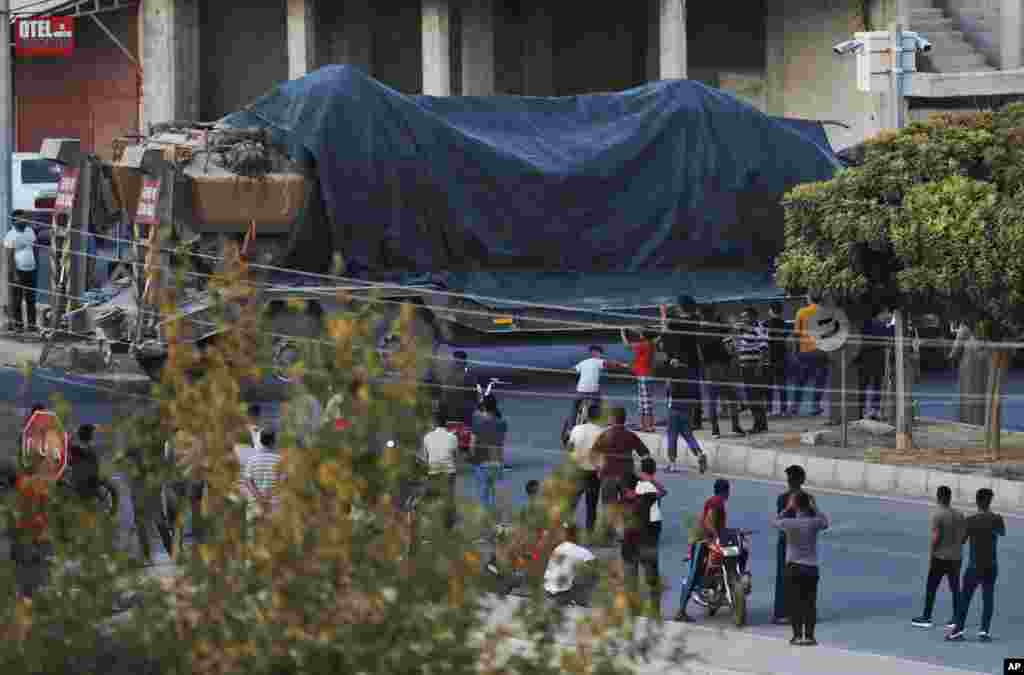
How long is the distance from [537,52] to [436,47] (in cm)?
391

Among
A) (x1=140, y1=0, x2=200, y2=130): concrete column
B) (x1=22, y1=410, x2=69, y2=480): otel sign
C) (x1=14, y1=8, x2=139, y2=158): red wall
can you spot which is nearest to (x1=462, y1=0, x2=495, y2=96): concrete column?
(x1=140, y1=0, x2=200, y2=130): concrete column

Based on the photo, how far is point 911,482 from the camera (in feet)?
66.4

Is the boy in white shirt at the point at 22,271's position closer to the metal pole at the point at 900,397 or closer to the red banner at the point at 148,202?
the red banner at the point at 148,202

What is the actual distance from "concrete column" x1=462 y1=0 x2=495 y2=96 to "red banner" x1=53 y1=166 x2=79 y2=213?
63.4ft

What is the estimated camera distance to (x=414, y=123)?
25.3 meters

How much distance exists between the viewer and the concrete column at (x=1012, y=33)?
1534 inches

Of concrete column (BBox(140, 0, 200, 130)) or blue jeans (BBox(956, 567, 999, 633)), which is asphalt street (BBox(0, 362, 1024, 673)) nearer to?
blue jeans (BBox(956, 567, 999, 633))

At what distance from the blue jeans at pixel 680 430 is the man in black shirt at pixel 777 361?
3.56 m

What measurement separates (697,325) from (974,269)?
3.77 metres

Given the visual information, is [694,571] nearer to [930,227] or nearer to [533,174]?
[930,227]

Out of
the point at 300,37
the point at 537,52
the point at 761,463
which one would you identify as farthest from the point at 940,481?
the point at 537,52

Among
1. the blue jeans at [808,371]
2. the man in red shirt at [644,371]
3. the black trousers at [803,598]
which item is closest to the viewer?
the black trousers at [803,598]

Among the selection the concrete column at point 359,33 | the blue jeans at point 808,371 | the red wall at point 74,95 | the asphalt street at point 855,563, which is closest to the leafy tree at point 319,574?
the asphalt street at point 855,563

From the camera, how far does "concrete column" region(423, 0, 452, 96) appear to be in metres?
42.2
